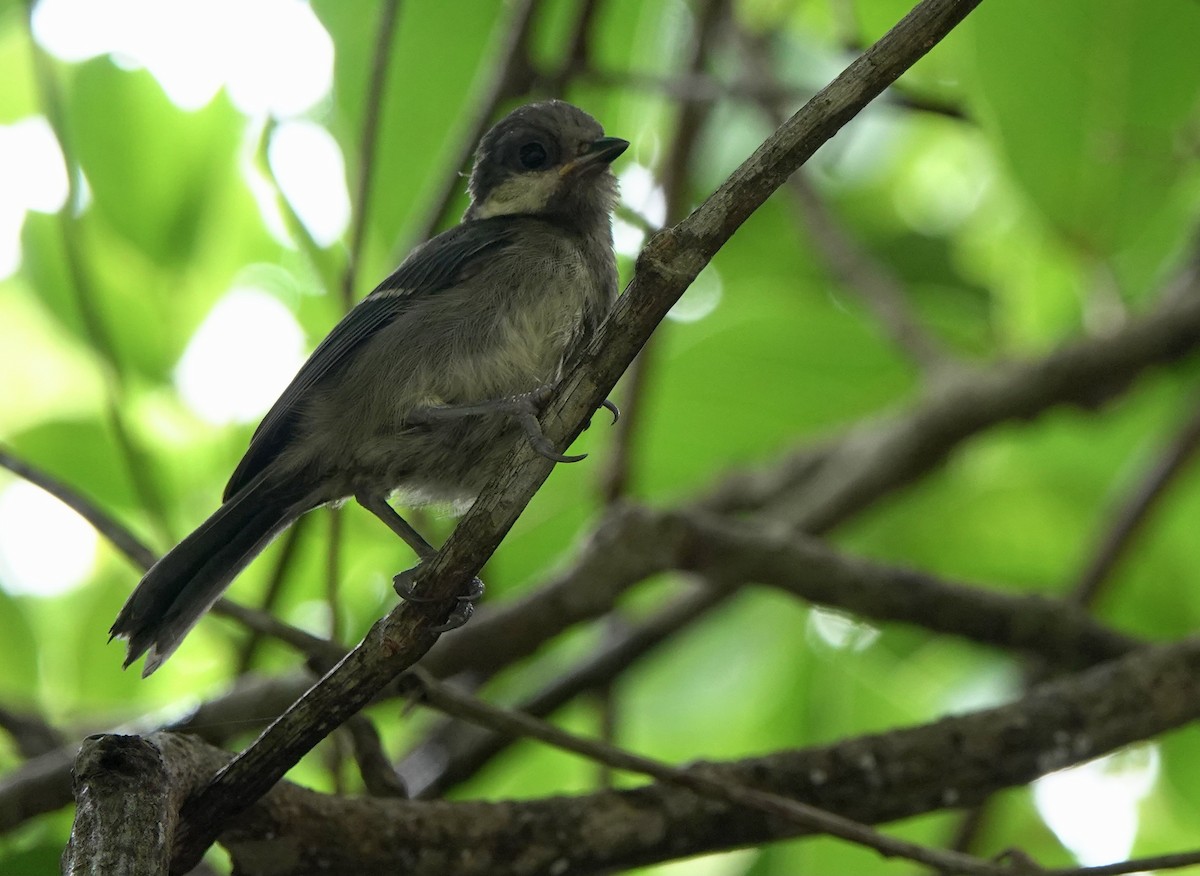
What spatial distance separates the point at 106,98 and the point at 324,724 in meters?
2.25

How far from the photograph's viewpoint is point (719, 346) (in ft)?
12.7

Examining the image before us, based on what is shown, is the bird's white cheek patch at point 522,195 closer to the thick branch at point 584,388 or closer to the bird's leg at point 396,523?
the bird's leg at point 396,523

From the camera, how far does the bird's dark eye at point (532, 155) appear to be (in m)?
3.11

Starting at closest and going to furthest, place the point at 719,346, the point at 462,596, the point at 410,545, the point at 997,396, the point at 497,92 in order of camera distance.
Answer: the point at 462,596, the point at 410,545, the point at 497,92, the point at 997,396, the point at 719,346

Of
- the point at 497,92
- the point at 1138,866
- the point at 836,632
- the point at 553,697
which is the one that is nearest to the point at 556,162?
the point at 497,92

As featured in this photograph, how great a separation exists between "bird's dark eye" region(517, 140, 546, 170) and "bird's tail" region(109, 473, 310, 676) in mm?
1042

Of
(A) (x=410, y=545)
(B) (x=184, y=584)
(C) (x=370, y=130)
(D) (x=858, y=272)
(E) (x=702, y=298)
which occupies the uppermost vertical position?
(E) (x=702, y=298)

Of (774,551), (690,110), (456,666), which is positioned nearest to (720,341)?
(690,110)

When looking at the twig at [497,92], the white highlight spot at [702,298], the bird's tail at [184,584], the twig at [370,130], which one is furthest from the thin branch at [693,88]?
the bird's tail at [184,584]

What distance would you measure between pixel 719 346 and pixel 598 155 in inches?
41.2

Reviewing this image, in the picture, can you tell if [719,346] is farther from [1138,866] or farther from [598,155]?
[1138,866]

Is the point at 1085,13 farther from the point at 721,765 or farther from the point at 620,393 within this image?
the point at 721,765

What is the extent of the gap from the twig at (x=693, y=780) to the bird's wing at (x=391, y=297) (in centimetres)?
73

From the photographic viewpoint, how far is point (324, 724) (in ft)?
5.84
